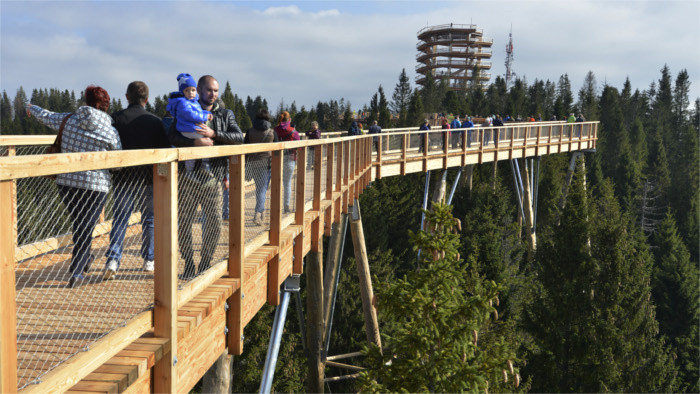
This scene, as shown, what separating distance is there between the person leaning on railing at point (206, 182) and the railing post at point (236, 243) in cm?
15

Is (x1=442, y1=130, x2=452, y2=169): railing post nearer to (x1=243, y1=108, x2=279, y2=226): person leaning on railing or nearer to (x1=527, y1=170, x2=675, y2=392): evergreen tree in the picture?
(x1=527, y1=170, x2=675, y2=392): evergreen tree

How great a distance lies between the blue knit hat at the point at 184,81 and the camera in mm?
4962

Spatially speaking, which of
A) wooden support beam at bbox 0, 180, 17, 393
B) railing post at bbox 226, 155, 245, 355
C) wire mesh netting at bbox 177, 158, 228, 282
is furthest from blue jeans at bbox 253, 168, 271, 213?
wooden support beam at bbox 0, 180, 17, 393

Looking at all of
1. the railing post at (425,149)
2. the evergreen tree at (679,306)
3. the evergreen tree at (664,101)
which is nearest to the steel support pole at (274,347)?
the railing post at (425,149)

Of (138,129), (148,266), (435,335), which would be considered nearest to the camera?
(148,266)

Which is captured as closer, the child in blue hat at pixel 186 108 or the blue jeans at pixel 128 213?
the blue jeans at pixel 128 213

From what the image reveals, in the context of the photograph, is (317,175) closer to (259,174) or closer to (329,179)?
(329,179)

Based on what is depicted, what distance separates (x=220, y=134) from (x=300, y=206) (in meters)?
1.90

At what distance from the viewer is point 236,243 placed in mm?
4469

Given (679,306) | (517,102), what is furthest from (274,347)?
(517,102)

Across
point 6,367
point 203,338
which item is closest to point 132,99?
point 203,338

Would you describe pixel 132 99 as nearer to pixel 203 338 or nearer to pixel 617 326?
pixel 203 338

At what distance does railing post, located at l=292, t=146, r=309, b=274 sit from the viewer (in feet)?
22.1

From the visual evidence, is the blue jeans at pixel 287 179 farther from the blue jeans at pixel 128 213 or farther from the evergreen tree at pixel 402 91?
the evergreen tree at pixel 402 91
